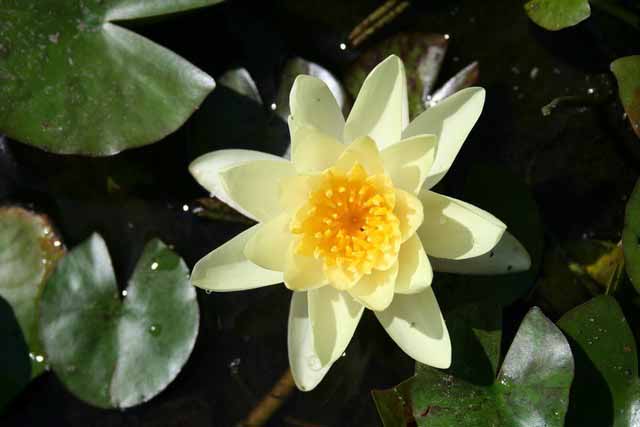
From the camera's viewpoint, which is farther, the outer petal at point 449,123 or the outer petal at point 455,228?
the outer petal at point 449,123

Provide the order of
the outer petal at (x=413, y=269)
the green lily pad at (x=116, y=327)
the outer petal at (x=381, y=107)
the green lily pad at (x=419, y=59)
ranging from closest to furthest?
the outer petal at (x=413, y=269) → the outer petal at (x=381, y=107) → the green lily pad at (x=116, y=327) → the green lily pad at (x=419, y=59)

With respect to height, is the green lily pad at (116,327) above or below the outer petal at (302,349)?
below

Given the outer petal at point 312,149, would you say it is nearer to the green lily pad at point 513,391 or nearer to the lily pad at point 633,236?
the green lily pad at point 513,391

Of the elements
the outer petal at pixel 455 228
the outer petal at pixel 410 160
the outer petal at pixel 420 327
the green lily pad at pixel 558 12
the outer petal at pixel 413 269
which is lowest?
the outer petal at pixel 420 327

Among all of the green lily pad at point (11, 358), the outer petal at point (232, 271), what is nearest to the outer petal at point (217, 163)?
the outer petal at point (232, 271)

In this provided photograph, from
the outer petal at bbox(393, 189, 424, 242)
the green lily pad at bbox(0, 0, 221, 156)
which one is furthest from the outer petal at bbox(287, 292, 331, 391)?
the green lily pad at bbox(0, 0, 221, 156)

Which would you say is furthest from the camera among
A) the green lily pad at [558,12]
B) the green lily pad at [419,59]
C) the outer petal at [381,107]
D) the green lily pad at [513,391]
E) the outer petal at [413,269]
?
the green lily pad at [419,59]

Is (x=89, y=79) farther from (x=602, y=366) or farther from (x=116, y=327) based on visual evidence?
(x=602, y=366)
